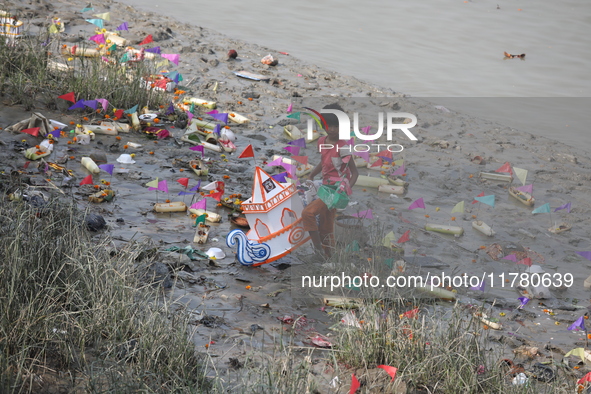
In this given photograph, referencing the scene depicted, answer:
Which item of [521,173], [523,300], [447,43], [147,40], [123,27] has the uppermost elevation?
[447,43]

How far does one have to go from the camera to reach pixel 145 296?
11.4ft

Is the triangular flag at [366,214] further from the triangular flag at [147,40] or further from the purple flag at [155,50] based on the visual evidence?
the triangular flag at [147,40]

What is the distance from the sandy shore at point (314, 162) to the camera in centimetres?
432

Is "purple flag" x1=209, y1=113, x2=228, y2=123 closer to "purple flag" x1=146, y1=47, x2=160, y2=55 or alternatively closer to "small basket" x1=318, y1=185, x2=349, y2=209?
"purple flag" x1=146, y1=47, x2=160, y2=55

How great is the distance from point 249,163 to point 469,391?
13.8 ft

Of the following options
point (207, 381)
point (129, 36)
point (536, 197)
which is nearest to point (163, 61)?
point (129, 36)

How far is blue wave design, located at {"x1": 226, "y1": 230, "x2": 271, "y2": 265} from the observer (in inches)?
179

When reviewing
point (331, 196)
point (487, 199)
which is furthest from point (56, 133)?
point (487, 199)

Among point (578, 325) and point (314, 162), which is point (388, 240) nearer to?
point (578, 325)

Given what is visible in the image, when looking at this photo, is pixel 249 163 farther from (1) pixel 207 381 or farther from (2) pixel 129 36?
(2) pixel 129 36

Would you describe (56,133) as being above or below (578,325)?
above

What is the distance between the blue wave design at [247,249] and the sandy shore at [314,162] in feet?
0.35

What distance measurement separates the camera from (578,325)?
4336 millimetres

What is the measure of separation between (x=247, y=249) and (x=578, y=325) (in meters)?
2.47
